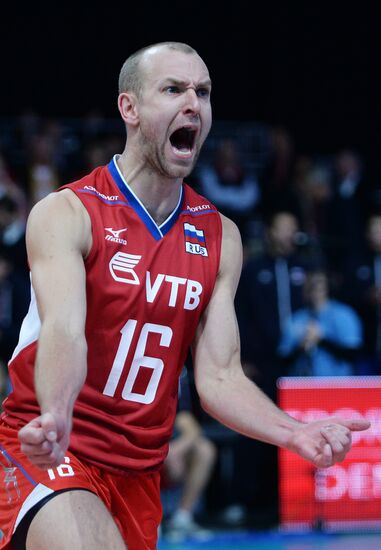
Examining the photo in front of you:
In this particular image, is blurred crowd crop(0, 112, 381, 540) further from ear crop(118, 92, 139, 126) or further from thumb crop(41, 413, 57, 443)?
thumb crop(41, 413, 57, 443)

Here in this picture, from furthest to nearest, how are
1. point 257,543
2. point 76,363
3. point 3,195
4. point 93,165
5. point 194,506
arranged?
point 93,165 < point 3,195 < point 194,506 < point 257,543 < point 76,363

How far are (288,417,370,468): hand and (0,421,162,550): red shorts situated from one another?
2.26 ft

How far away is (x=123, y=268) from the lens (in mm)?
4020

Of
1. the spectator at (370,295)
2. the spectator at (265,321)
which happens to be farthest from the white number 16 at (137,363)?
the spectator at (370,295)

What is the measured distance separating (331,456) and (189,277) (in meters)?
0.97

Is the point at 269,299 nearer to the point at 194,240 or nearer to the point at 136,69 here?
the point at 194,240

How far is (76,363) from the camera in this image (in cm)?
354

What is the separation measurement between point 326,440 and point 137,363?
2.65 feet

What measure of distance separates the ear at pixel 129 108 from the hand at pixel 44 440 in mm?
1403

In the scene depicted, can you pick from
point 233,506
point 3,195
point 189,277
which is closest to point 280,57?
point 3,195

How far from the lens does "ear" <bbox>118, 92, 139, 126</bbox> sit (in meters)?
4.20

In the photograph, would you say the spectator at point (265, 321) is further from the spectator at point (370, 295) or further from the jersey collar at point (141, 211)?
the jersey collar at point (141, 211)

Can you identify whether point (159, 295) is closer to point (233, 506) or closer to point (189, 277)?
point (189, 277)

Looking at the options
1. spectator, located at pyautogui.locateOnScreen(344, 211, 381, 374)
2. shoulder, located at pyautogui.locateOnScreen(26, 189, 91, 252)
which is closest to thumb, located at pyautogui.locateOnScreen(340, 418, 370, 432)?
shoulder, located at pyautogui.locateOnScreen(26, 189, 91, 252)
